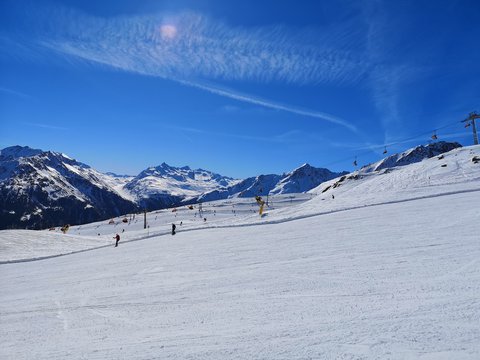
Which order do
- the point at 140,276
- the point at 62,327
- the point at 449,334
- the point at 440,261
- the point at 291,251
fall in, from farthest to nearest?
the point at 291,251 < the point at 140,276 < the point at 440,261 < the point at 62,327 < the point at 449,334

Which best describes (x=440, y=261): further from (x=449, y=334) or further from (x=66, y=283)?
(x=66, y=283)

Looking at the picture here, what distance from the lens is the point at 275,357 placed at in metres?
6.05

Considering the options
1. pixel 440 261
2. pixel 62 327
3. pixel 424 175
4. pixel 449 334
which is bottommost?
pixel 62 327

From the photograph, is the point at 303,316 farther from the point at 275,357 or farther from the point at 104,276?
the point at 104,276

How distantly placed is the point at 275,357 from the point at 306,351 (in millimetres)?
584

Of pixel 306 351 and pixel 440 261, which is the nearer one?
pixel 306 351

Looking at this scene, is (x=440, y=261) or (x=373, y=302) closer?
(x=373, y=302)

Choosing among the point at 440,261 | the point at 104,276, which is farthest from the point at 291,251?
the point at 104,276

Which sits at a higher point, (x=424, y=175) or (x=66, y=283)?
(x=424, y=175)

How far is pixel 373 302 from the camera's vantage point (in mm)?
8117

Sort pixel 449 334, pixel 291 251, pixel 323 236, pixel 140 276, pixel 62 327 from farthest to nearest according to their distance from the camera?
1. pixel 323 236
2. pixel 291 251
3. pixel 140 276
4. pixel 62 327
5. pixel 449 334

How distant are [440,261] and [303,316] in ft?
19.6

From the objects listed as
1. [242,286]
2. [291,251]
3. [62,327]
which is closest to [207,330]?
[242,286]

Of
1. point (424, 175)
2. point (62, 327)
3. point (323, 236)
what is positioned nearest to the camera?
point (62, 327)
